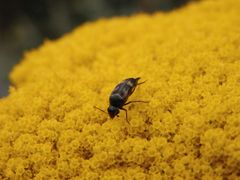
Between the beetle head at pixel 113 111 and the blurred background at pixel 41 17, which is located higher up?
the blurred background at pixel 41 17

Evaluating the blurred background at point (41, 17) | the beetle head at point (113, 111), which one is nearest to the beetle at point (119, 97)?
the beetle head at point (113, 111)

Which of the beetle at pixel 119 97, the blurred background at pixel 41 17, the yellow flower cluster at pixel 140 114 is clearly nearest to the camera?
the yellow flower cluster at pixel 140 114

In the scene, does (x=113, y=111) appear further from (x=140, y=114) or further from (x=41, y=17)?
(x=41, y=17)

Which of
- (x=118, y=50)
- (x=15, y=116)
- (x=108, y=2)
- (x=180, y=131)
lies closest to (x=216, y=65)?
(x=180, y=131)

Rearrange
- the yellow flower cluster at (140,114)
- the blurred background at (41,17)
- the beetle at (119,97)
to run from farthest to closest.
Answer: the blurred background at (41,17) → the beetle at (119,97) → the yellow flower cluster at (140,114)

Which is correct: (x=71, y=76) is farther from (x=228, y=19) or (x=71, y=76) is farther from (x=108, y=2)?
(x=108, y=2)

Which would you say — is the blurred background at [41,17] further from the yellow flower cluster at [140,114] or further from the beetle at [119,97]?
the beetle at [119,97]
